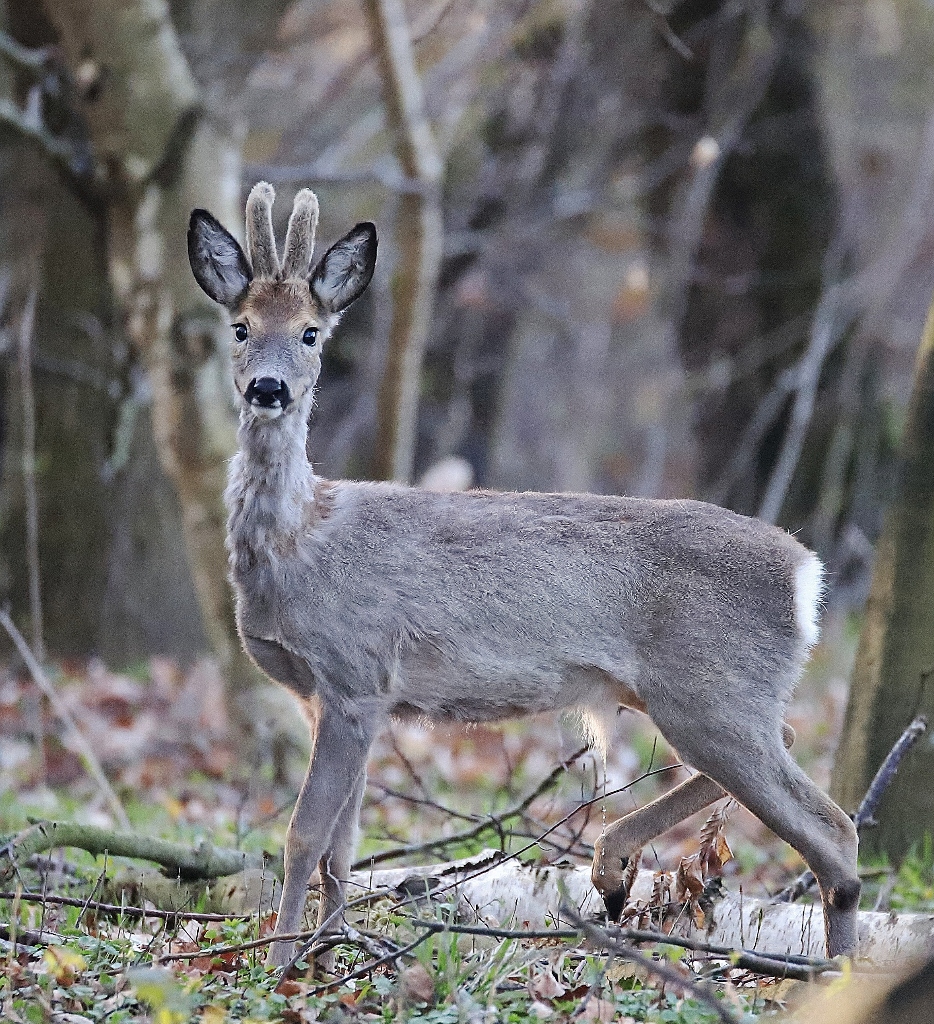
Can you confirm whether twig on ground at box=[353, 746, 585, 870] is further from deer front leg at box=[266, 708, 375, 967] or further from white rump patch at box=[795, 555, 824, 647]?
white rump patch at box=[795, 555, 824, 647]

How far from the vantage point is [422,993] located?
3.72 metres

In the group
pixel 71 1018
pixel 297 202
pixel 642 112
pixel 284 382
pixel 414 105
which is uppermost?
pixel 642 112

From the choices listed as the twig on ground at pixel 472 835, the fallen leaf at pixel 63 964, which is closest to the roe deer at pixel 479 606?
the twig on ground at pixel 472 835

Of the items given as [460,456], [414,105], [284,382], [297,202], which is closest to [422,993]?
[284,382]

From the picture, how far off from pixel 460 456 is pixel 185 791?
891cm

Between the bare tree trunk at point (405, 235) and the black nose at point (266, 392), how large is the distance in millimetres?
5207

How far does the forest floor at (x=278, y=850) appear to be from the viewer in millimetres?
3787

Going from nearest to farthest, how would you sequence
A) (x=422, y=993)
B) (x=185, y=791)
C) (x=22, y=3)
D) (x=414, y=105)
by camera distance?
(x=422, y=993), (x=185, y=791), (x=414, y=105), (x=22, y=3)

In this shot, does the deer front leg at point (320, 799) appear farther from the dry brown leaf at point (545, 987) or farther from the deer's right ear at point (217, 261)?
the deer's right ear at point (217, 261)

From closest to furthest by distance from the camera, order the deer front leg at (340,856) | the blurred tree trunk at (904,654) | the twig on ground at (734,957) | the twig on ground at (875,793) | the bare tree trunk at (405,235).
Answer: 1. the twig on ground at (734,957)
2. the deer front leg at (340,856)
3. the twig on ground at (875,793)
4. the blurred tree trunk at (904,654)
5. the bare tree trunk at (405,235)

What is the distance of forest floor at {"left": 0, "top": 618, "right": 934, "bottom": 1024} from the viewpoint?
3.79m

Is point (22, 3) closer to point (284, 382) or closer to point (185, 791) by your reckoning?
point (185, 791)

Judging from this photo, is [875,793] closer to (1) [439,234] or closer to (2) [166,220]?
(2) [166,220]

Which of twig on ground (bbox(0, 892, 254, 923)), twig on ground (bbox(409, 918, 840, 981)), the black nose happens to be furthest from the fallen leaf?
the black nose
